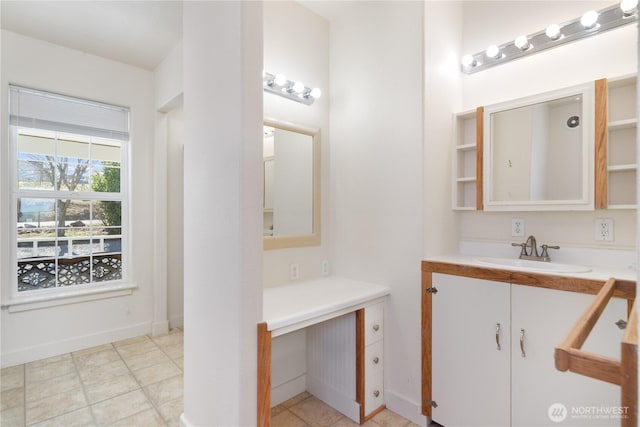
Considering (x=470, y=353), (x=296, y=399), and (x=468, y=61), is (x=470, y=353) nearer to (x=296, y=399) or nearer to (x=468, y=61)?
(x=296, y=399)

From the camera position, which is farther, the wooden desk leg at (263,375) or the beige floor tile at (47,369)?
the beige floor tile at (47,369)

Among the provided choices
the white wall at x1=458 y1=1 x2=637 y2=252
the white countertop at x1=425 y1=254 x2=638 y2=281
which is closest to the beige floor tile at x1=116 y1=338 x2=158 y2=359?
the white countertop at x1=425 y1=254 x2=638 y2=281

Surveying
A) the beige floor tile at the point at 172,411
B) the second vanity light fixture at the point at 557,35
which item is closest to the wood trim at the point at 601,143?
the second vanity light fixture at the point at 557,35

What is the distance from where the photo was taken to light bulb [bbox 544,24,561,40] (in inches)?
69.3

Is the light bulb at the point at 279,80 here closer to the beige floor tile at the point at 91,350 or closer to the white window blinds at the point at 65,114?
the white window blinds at the point at 65,114

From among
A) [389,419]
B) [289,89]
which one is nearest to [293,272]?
[389,419]

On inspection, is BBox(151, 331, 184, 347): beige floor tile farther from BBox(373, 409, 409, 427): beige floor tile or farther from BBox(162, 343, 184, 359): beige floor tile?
BBox(373, 409, 409, 427): beige floor tile

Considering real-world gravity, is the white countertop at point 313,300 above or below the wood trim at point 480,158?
below

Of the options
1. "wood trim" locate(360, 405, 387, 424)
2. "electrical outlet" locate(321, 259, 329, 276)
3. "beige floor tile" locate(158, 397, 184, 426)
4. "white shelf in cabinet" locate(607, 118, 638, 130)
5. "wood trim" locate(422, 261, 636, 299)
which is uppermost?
"white shelf in cabinet" locate(607, 118, 638, 130)

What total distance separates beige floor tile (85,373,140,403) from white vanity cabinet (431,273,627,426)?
211cm

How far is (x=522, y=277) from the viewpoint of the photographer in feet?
5.12

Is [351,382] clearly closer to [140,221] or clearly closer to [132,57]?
[140,221]

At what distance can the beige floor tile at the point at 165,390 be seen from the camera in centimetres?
219

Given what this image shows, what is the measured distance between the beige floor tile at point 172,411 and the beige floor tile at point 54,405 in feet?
1.75
